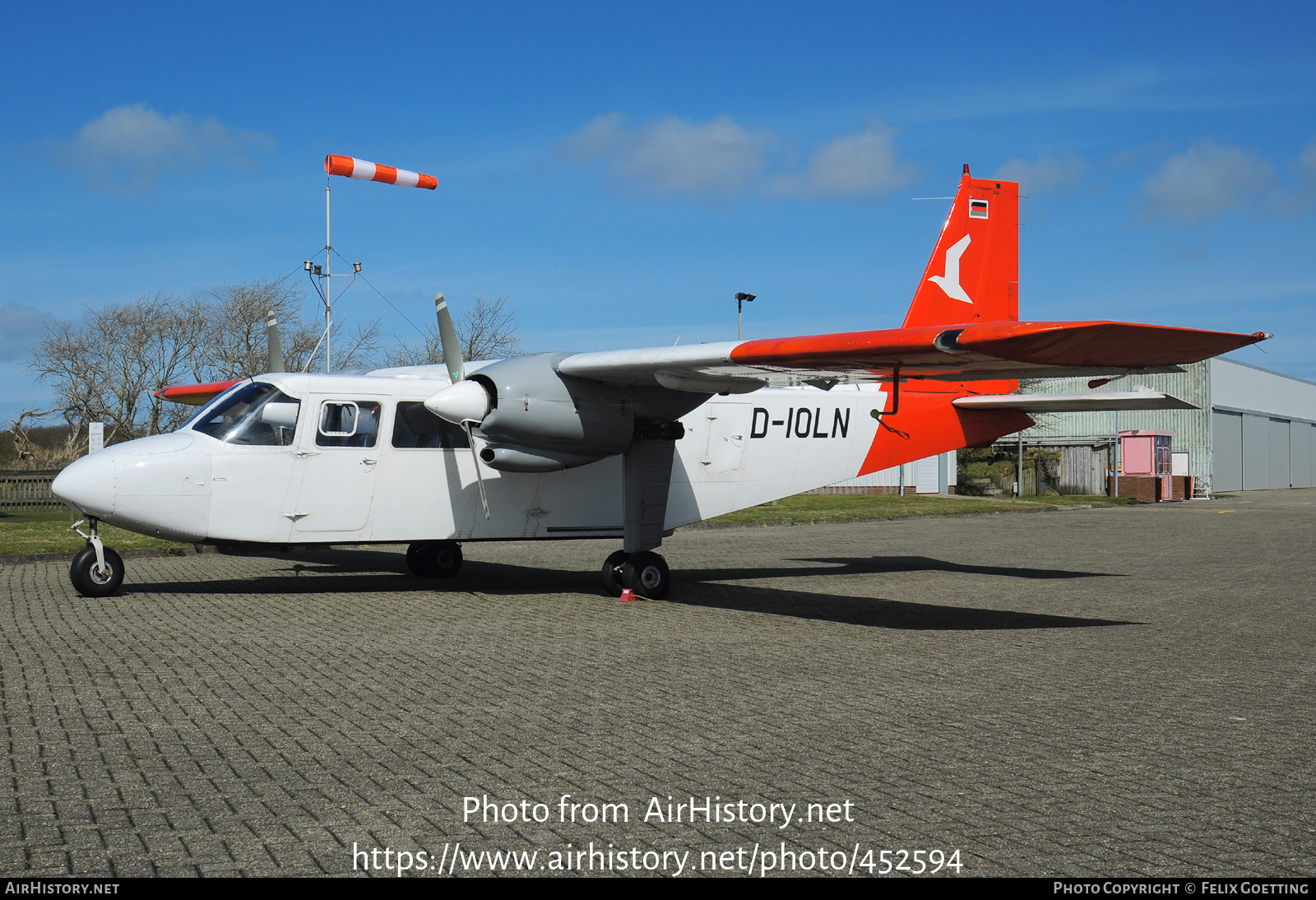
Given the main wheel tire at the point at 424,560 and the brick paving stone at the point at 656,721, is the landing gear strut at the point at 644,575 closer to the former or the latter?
the brick paving stone at the point at 656,721

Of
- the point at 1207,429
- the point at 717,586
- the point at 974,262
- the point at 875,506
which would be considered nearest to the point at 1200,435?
the point at 1207,429

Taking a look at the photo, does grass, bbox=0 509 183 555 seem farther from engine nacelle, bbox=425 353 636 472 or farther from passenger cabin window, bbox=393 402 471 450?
engine nacelle, bbox=425 353 636 472

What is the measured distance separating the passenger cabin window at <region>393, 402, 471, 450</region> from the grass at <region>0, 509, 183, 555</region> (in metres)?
8.57

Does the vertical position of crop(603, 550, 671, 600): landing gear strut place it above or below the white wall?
below

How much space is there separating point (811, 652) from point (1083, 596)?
5.36 metres

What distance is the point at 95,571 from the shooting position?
38.7 feet

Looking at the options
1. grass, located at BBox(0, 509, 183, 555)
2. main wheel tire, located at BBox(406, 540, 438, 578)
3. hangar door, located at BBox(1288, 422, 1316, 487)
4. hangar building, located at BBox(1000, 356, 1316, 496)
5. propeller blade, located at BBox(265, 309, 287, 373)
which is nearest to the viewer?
main wheel tire, located at BBox(406, 540, 438, 578)

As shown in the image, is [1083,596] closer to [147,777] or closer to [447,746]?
[447,746]

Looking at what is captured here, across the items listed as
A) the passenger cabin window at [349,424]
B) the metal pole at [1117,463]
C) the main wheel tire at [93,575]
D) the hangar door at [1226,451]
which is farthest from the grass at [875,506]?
the hangar door at [1226,451]

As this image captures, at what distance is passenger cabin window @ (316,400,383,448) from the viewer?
39.5 ft

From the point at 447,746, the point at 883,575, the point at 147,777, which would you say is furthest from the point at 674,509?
the point at 147,777

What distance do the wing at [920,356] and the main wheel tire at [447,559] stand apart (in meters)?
4.21

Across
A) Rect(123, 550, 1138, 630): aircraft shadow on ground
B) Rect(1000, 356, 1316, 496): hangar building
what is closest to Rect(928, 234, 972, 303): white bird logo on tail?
Rect(123, 550, 1138, 630): aircraft shadow on ground

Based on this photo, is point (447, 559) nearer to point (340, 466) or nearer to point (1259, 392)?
point (340, 466)
